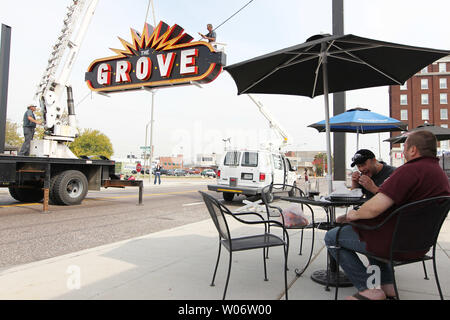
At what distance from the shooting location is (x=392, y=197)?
2314 mm

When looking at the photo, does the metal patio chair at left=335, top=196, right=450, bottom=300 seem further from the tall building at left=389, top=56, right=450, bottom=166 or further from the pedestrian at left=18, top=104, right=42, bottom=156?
the tall building at left=389, top=56, right=450, bottom=166

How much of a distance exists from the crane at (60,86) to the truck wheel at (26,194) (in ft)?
4.04

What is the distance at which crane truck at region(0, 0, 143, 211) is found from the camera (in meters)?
8.69

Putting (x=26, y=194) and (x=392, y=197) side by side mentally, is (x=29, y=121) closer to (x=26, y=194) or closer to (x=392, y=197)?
(x=26, y=194)

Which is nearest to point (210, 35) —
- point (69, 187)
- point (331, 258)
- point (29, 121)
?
point (29, 121)

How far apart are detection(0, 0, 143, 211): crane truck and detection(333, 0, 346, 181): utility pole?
6221 mm

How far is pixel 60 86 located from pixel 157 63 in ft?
17.7

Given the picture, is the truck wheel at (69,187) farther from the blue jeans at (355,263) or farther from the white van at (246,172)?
the blue jeans at (355,263)

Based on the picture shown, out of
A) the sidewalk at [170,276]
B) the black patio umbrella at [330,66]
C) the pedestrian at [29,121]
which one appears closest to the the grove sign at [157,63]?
the pedestrian at [29,121]

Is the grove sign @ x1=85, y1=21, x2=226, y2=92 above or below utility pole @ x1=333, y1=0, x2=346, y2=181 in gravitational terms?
above

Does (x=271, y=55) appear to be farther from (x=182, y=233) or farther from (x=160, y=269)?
(x=182, y=233)

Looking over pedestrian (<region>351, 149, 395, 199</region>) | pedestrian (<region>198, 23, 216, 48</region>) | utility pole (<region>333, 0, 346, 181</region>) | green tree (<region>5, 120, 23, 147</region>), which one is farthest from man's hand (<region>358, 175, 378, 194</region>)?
green tree (<region>5, 120, 23, 147</region>)

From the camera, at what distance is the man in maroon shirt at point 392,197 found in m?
2.31

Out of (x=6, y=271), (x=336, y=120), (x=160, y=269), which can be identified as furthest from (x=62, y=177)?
(x=336, y=120)
